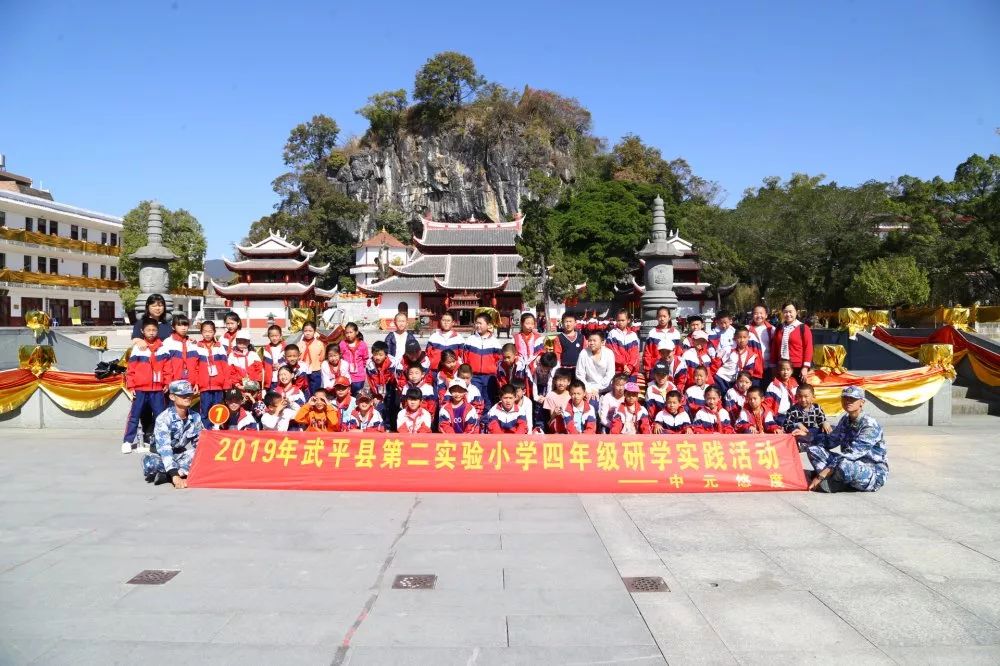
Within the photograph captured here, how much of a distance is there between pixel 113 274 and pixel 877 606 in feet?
177

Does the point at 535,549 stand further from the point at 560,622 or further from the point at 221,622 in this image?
the point at 221,622

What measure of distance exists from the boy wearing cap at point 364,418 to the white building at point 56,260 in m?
40.0

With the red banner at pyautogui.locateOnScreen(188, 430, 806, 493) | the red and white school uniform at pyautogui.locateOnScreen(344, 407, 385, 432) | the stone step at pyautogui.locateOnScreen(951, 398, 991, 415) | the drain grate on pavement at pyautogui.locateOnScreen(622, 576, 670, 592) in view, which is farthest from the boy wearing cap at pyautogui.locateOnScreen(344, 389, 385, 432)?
the stone step at pyautogui.locateOnScreen(951, 398, 991, 415)

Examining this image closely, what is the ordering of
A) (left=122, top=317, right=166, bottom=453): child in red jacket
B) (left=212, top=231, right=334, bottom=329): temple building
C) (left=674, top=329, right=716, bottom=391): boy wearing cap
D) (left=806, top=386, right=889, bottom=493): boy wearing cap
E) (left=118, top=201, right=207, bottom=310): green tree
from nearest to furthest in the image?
1. (left=806, top=386, right=889, bottom=493): boy wearing cap
2. (left=122, top=317, right=166, bottom=453): child in red jacket
3. (left=674, top=329, right=716, bottom=391): boy wearing cap
4. (left=118, top=201, right=207, bottom=310): green tree
5. (left=212, top=231, right=334, bottom=329): temple building

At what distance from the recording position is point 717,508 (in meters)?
5.86

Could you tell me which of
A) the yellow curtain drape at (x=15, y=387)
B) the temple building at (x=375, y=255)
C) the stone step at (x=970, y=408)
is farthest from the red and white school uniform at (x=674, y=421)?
the temple building at (x=375, y=255)

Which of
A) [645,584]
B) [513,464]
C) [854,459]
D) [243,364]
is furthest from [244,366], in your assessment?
[854,459]

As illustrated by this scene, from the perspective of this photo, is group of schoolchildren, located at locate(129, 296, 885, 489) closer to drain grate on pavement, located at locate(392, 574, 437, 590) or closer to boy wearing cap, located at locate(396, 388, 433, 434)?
boy wearing cap, located at locate(396, 388, 433, 434)

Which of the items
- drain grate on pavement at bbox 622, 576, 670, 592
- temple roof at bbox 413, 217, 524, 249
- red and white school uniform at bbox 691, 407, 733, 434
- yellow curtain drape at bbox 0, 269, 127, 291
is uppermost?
temple roof at bbox 413, 217, 524, 249

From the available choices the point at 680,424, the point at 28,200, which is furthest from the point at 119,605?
the point at 28,200

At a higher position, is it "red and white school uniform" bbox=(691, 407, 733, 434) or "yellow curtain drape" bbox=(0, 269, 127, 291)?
"yellow curtain drape" bbox=(0, 269, 127, 291)

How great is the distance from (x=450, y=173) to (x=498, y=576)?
225 ft

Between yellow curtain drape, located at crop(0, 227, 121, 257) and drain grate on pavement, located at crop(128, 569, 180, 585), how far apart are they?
143ft

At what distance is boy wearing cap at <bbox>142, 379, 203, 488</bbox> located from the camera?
6562 millimetres
